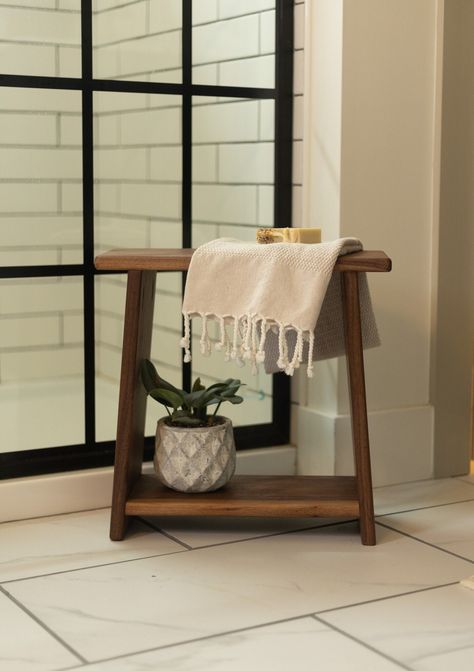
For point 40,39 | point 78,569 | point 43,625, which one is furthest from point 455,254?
point 43,625

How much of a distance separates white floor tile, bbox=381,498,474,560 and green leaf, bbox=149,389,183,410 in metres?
0.62

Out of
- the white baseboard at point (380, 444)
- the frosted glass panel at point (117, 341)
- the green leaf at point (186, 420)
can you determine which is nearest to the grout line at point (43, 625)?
the green leaf at point (186, 420)

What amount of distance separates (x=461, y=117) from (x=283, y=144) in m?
0.52

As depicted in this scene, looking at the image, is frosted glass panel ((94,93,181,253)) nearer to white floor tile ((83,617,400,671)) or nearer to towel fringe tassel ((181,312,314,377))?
towel fringe tassel ((181,312,314,377))

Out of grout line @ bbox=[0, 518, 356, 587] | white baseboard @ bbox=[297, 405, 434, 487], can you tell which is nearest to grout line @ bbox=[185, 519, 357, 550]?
grout line @ bbox=[0, 518, 356, 587]

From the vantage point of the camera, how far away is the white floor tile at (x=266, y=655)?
188cm

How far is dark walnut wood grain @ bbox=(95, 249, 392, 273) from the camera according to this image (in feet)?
7.78

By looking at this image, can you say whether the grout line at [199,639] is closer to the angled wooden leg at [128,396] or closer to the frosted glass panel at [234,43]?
the angled wooden leg at [128,396]

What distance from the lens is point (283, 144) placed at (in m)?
3.01

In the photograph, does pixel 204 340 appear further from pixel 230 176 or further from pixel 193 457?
pixel 230 176

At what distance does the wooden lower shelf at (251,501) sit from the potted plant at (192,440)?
43mm

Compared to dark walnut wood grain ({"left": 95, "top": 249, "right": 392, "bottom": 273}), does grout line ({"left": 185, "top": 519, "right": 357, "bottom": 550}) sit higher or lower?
lower

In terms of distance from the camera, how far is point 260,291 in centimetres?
236

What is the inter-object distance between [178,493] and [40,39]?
117cm
